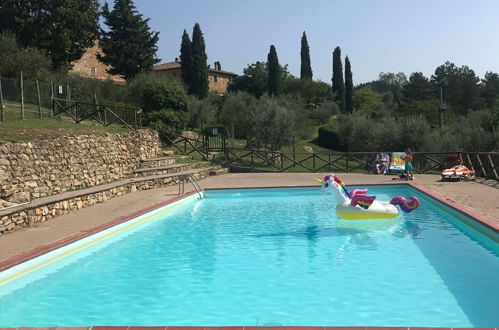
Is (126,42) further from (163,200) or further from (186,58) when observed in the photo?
(163,200)

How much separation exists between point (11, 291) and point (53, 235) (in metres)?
2.43

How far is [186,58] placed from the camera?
46.6 m

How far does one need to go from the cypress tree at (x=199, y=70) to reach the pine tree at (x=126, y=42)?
241 inches

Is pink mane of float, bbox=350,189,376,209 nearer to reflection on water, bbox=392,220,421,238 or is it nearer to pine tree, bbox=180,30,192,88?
reflection on water, bbox=392,220,421,238

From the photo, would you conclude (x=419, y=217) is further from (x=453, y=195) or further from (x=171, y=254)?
(x=171, y=254)

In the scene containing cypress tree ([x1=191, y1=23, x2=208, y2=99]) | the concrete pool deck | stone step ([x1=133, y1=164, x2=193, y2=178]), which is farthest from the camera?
cypress tree ([x1=191, y1=23, x2=208, y2=99])

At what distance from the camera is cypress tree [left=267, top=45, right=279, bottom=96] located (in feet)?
171

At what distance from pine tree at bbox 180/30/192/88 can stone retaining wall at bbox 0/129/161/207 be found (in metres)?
27.1

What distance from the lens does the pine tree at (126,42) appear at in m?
37.9

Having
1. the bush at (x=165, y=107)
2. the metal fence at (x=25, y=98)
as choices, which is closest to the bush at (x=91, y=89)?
the bush at (x=165, y=107)

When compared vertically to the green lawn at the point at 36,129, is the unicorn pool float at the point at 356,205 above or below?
below

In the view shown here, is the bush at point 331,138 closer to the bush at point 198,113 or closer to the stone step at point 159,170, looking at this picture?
the bush at point 198,113

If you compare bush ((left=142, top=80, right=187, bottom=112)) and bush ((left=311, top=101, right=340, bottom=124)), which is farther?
bush ((left=311, top=101, right=340, bottom=124))

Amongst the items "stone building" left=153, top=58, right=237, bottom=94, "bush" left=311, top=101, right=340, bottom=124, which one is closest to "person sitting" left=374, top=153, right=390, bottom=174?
"bush" left=311, top=101, right=340, bottom=124
